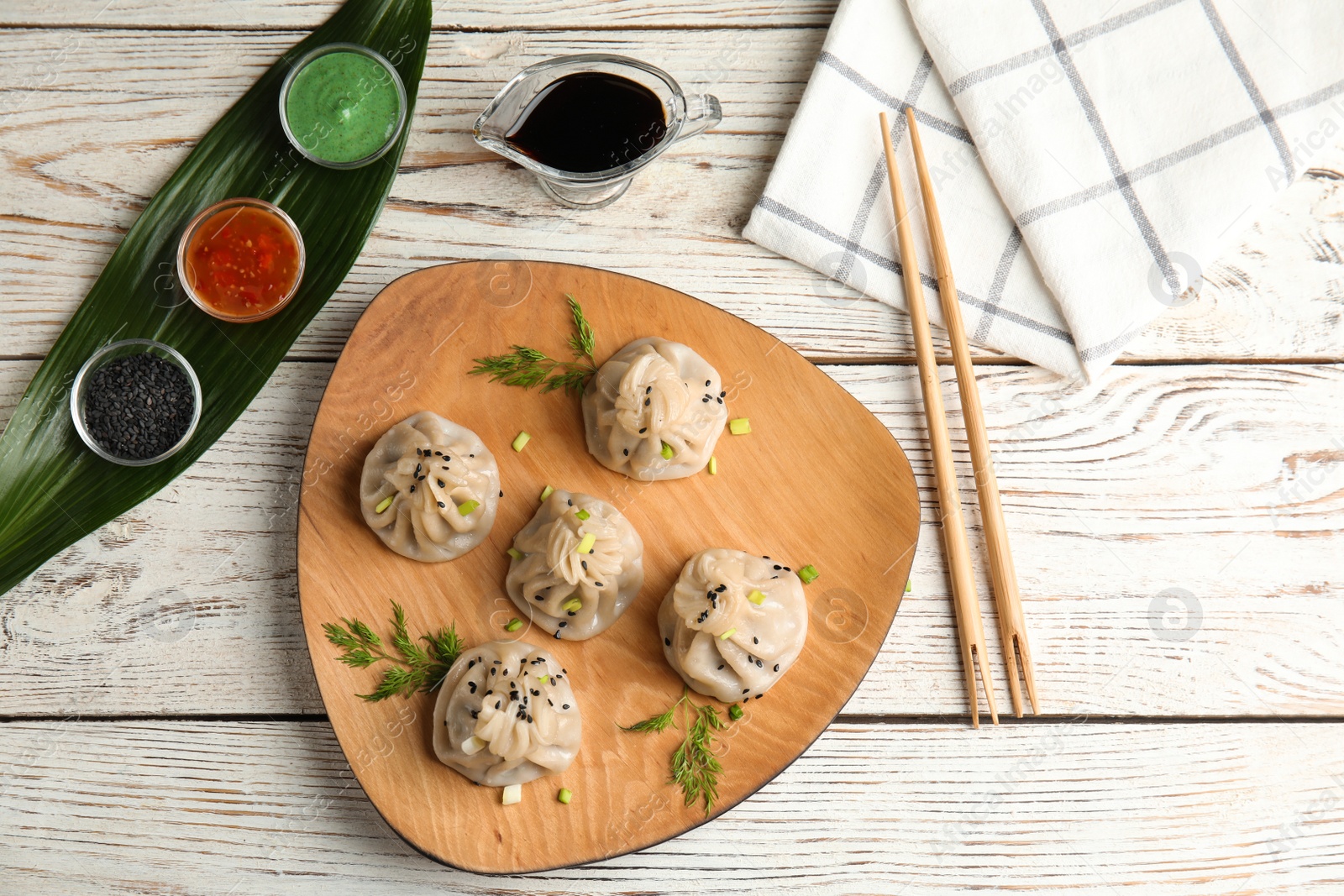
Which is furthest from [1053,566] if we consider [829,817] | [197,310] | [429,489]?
[197,310]

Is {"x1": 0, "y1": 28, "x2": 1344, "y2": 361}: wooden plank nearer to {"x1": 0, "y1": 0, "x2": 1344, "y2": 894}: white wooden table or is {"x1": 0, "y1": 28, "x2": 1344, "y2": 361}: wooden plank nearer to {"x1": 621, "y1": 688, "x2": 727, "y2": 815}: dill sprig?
{"x1": 0, "y1": 0, "x2": 1344, "y2": 894}: white wooden table

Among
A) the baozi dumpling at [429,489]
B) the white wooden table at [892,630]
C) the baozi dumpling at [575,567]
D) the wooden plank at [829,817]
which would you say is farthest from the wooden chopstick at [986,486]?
the baozi dumpling at [429,489]

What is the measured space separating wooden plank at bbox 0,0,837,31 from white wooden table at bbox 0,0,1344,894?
0.04ft

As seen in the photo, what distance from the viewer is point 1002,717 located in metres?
2.86

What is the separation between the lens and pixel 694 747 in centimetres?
263

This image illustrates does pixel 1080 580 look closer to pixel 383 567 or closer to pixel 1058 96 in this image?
pixel 1058 96

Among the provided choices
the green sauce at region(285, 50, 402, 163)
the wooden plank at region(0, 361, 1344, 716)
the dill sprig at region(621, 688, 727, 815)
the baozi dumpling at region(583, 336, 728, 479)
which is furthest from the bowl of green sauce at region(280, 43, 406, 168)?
the dill sprig at region(621, 688, 727, 815)

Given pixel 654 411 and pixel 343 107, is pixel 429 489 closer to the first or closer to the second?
pixel 654 411

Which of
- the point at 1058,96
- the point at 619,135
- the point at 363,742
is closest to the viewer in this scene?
the point at 363,742

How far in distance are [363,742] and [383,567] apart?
52 centimetres

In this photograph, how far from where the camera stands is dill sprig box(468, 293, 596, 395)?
2.75 metres

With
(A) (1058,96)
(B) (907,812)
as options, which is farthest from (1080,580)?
(A) (1058,96)

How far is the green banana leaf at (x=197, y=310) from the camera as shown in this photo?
8.83 feet

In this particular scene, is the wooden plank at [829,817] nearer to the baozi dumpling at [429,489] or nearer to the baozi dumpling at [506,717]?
the baozi dumpling at [506,717]
